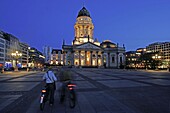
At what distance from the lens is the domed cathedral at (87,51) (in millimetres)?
114125

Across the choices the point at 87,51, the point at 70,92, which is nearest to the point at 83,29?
the point at 87,51

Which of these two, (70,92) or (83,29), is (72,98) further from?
(83,29)

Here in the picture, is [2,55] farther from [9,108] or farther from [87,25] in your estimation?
[9,108]

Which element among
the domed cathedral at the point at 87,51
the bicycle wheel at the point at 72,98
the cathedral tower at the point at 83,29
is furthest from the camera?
the cathedral tower at the point at 83,29

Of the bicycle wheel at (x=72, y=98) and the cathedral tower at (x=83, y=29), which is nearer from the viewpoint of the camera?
the bicycle wheel at (x=72, y=98)

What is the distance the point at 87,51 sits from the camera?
11544cm

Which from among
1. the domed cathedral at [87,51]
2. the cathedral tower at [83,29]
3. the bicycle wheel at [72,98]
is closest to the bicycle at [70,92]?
the bicycle wheel at [72,98]

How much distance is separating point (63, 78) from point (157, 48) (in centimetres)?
17117

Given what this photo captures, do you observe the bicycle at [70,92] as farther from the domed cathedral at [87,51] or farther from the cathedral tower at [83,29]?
the cathedral tower at [83,29]

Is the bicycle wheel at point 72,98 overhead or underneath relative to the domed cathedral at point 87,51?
underneath

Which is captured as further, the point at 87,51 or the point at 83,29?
the point at 83,29

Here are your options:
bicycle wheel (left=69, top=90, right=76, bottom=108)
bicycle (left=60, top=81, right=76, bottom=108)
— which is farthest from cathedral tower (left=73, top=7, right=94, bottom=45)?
bicycle wheel (left=69, top=90, right=76, bottom=108)

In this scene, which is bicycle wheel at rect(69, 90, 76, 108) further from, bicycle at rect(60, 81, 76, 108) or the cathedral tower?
the cathedral tower

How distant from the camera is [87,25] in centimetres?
12231
